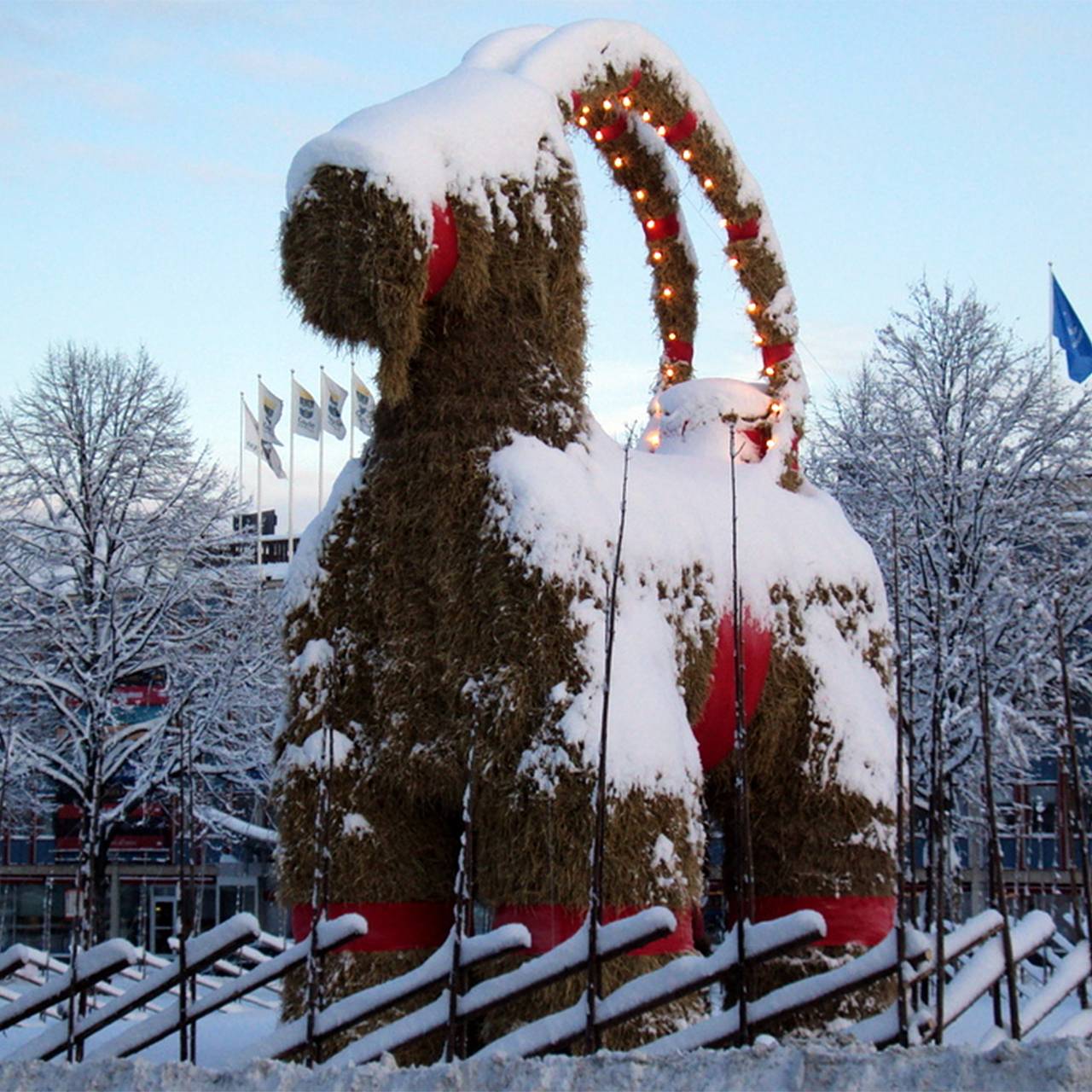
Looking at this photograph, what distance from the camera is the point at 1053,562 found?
1427 centimetres

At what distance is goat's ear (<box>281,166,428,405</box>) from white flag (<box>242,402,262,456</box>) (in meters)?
16.2

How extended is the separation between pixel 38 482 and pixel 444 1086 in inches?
451

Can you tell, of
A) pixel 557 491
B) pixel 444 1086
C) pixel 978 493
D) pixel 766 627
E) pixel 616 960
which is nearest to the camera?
pixel 444 1086

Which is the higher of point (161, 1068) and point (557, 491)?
point (557, 491)

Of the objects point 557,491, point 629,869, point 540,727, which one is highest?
point 557,491

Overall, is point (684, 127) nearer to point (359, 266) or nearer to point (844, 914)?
point (359, 266)

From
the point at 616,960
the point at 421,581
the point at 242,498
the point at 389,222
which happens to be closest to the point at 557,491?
the point at 421,581

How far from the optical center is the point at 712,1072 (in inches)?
161

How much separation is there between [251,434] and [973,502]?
10.6m

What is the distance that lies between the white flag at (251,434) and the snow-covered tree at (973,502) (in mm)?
8362

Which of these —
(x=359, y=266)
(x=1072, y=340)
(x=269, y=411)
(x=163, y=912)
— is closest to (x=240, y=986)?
(x=359, y=266)

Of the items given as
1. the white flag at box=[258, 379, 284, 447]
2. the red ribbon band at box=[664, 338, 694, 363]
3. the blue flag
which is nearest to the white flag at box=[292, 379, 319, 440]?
the white flag at box=[258, 379, 284, 447]

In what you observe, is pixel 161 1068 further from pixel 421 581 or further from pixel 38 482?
pixel 38 482

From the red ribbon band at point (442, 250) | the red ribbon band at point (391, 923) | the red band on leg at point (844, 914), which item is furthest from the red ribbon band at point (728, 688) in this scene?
the red ribbon band at point (442, 250)
